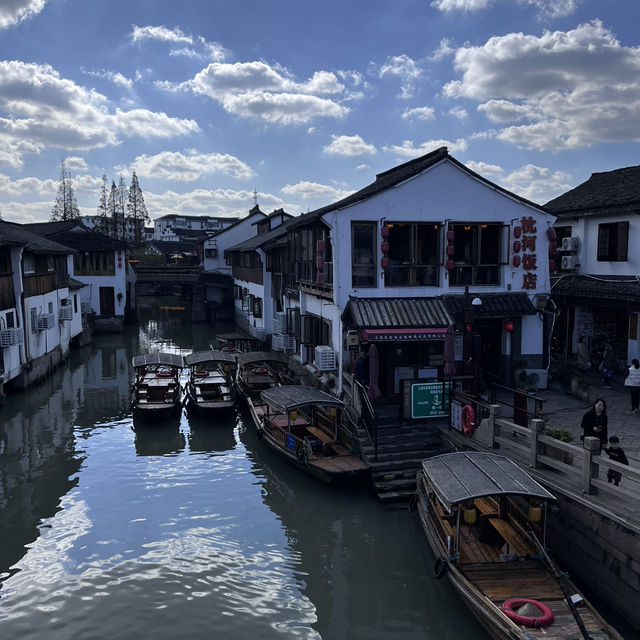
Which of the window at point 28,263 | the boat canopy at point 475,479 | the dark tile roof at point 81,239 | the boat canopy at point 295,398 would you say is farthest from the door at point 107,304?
the boat canopy at point 475,479

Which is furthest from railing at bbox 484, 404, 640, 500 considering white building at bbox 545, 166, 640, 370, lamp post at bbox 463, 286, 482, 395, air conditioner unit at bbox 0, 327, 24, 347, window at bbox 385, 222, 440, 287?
air conditioner unit at bbox 0, 327, 24, 347

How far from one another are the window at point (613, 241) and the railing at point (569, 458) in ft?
37.2

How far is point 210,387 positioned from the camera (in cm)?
2505

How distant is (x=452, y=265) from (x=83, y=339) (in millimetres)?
31497

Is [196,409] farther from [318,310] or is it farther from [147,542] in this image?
[147,542]

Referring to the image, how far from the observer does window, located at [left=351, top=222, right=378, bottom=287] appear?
1897 cm

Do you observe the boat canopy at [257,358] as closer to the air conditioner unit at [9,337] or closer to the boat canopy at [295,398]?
the boat canopy at [295,398]

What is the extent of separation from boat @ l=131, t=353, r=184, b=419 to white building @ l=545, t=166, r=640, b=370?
17.3m

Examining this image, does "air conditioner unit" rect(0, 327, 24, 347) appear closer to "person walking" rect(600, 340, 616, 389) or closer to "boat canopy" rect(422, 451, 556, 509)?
"boat canopy" rect(422, 451, 556, 509)

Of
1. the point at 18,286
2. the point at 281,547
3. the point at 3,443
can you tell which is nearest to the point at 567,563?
the point at 281,547

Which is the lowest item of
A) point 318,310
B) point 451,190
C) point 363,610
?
point 363,610

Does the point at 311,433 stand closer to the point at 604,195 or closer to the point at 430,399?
the point at 430,399

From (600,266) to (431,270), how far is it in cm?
911

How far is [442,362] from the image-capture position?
19.2 m
